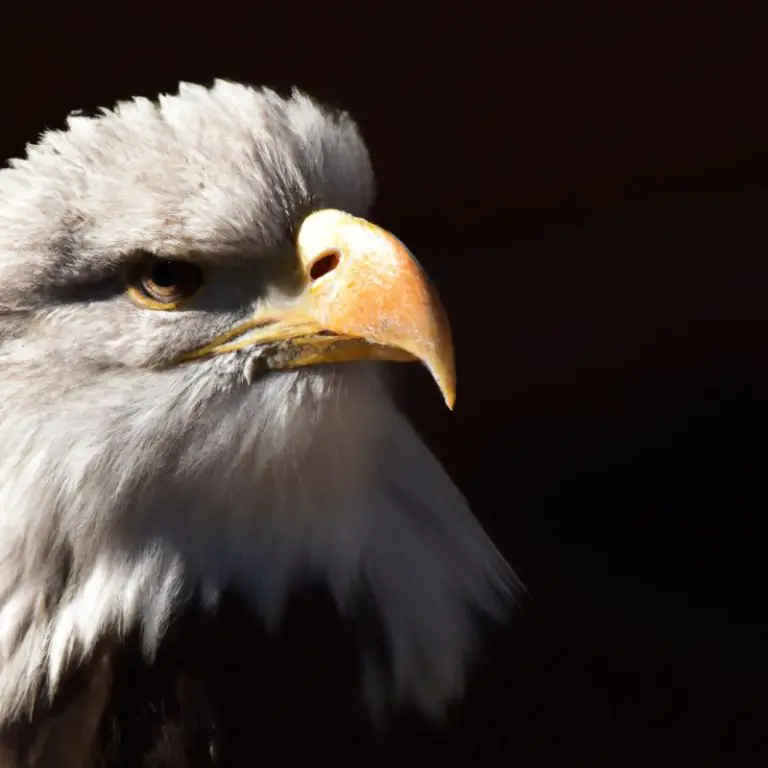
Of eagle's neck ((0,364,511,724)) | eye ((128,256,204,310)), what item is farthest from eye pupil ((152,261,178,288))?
eagle's neck ((0,364,511,724))

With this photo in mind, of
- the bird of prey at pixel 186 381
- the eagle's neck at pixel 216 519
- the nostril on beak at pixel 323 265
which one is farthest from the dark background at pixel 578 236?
the nostril on beak at pixel 323 265

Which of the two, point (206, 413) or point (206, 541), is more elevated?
point (206, 413)

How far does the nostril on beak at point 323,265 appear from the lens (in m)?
1.16

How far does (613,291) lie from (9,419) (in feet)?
5.80

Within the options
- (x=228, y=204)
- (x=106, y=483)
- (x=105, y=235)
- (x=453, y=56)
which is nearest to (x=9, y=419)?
(x=106, y=483)

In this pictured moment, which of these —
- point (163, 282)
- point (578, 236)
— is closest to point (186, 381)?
point (163, 282)

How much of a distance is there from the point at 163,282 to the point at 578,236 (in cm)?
161

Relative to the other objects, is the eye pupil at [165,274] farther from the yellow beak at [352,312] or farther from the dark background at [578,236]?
the dark background at [578,236]

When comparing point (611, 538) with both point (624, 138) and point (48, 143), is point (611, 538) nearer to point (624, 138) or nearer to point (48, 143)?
point (624, 138)

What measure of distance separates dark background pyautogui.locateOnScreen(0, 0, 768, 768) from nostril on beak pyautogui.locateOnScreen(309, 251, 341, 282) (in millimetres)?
971

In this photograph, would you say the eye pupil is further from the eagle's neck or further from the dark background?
the dark background

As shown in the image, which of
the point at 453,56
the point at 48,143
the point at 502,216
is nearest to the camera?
the point at 48,143

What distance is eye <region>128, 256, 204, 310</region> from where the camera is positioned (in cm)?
116

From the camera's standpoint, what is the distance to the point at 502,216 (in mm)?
2529
